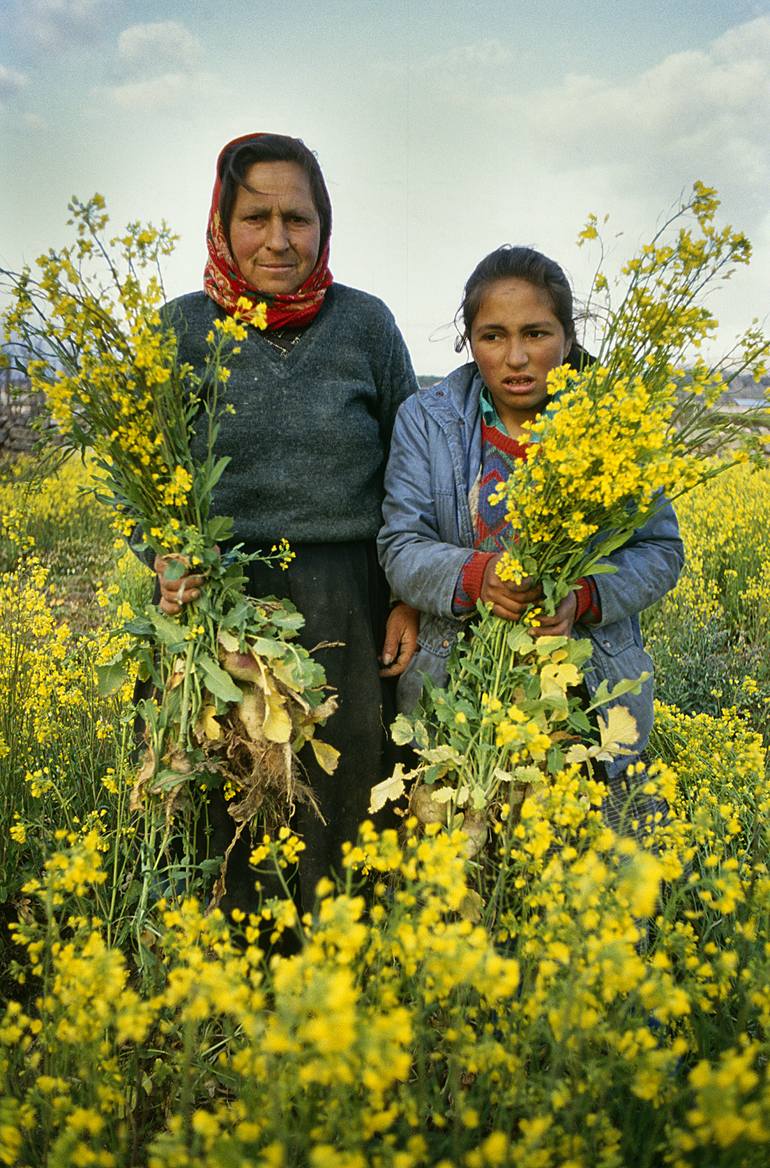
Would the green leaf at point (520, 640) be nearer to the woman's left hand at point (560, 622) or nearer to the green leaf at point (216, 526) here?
the woman's left hand at point (560, 622)

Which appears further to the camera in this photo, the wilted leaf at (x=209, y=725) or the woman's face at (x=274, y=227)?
the woman's face at (x=274, y=227)

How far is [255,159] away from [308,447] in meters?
0.73

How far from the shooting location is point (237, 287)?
1975 millimetres

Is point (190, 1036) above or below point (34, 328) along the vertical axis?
below

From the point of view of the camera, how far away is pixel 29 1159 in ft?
3.92

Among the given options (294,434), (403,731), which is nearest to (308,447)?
(294,434)

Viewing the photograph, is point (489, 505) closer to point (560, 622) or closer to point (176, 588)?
point (560, 622)

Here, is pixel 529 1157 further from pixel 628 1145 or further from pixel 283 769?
pixel 283 769

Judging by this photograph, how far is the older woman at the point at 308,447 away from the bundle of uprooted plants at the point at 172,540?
153mm

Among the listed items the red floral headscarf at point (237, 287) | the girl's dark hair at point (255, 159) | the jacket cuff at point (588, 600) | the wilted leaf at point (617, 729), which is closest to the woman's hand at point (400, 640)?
the jacket cuff at point (588, 600)

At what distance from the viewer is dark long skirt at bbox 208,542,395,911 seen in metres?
2.05

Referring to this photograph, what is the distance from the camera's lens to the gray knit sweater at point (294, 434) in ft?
6.59

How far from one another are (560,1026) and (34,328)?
1.60 meters

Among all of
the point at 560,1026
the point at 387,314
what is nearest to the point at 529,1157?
the point at 560,1026
